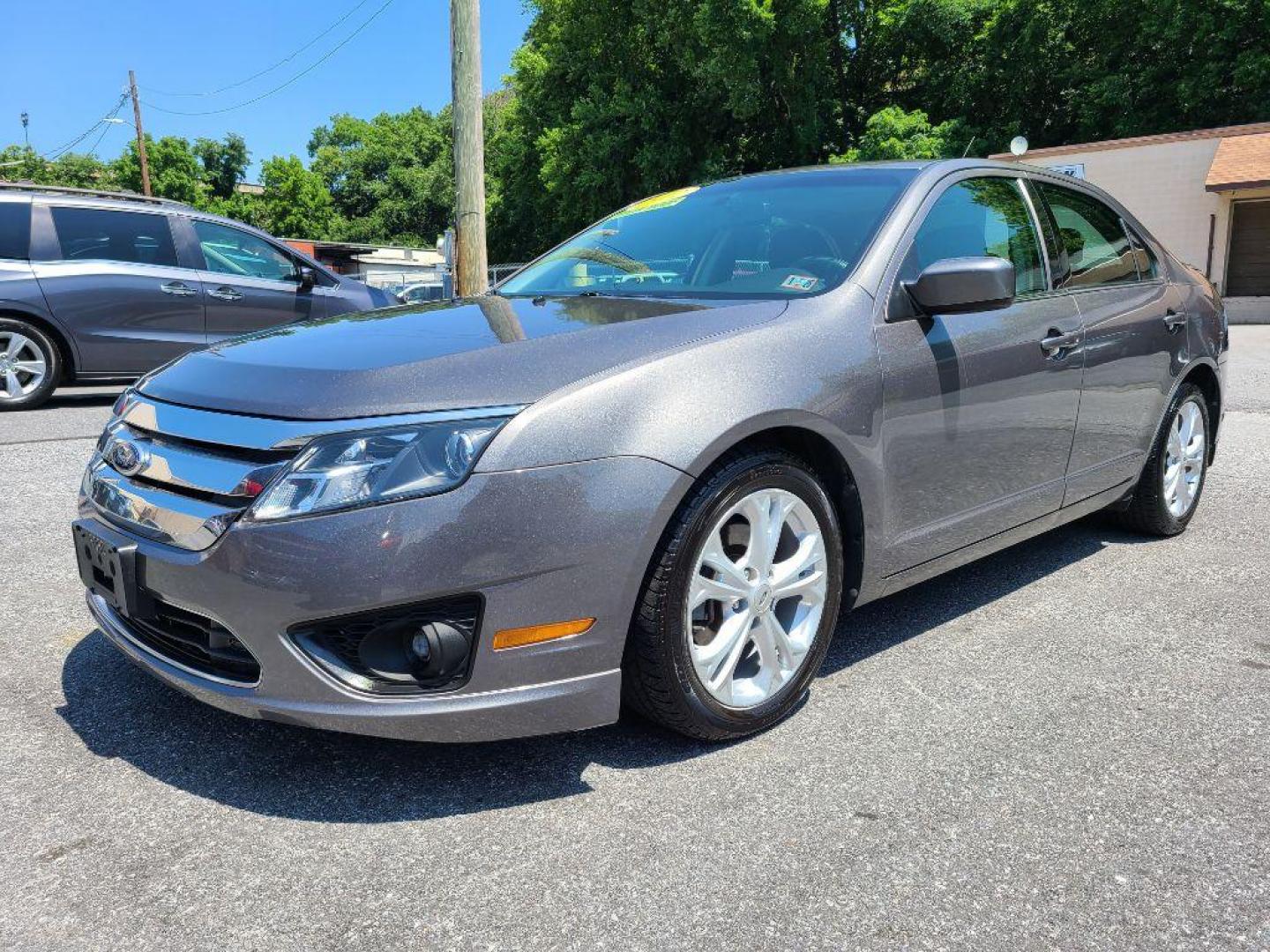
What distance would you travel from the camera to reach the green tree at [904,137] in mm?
27641

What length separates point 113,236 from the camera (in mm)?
7980

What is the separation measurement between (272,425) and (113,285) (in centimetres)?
663

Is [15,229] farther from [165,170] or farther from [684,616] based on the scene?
[165,170]

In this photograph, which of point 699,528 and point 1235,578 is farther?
point 1235,578

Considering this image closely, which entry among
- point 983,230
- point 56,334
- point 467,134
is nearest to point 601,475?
point 983,230

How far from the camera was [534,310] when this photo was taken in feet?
9.61

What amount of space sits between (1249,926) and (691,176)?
3195 cm

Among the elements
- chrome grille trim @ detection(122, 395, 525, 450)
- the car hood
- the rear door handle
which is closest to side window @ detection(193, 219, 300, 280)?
the car hood

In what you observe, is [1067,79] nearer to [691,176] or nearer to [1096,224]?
[691,176]

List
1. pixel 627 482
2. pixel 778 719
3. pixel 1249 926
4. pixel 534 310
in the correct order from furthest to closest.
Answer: pixel 534 310 → pixel 778 719 → pixel 627 482 → pixel 1249 926

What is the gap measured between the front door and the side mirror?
8 cm

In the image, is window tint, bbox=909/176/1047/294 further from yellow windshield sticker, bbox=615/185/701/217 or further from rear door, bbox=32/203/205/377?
rear door, bbox=32/203/205/377

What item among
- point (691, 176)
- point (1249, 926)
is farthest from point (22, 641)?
point (691, 176)

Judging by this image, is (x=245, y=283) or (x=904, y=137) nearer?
(x=245, y=283)
